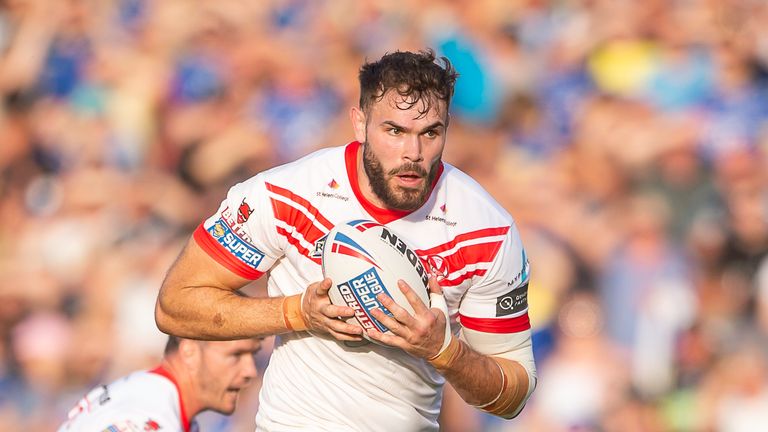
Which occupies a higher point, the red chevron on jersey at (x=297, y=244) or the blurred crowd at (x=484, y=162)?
the red chevron on jersey at (x=297, y=244)

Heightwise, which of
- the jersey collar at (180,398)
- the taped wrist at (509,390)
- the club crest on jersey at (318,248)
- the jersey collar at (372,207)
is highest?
the jersey collar at (372,207)

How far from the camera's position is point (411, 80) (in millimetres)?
4090

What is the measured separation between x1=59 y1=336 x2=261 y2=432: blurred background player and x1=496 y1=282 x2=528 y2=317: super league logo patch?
1.65m

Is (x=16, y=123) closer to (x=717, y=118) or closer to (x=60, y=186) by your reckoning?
(x=60, y=186)

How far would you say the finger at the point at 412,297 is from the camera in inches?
149

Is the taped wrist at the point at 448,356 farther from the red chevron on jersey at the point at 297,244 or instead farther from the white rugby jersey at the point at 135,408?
the white rugby jersey at the point at 135,408

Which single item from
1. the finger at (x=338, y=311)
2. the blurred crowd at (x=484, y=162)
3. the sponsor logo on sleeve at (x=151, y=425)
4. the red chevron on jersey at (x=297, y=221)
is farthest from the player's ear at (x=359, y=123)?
the blurred crowd at (x=484, y=162)

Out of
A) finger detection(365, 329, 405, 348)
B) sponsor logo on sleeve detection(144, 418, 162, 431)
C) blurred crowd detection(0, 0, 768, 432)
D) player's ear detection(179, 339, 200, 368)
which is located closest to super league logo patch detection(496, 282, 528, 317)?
finger detection(365, 329, 405, 348)

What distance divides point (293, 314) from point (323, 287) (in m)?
0.28

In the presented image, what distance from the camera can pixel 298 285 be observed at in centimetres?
431

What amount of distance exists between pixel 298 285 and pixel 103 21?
627cm

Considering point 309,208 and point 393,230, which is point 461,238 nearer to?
point 393,230

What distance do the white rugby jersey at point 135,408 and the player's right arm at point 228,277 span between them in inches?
29.1

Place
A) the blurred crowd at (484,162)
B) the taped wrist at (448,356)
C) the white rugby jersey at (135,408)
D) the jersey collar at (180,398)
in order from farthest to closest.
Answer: the blurred crowd at (484,162), the jersey collar at (180,398), the white rugby jersey at (135,408), the taped wrist at (448,356)
